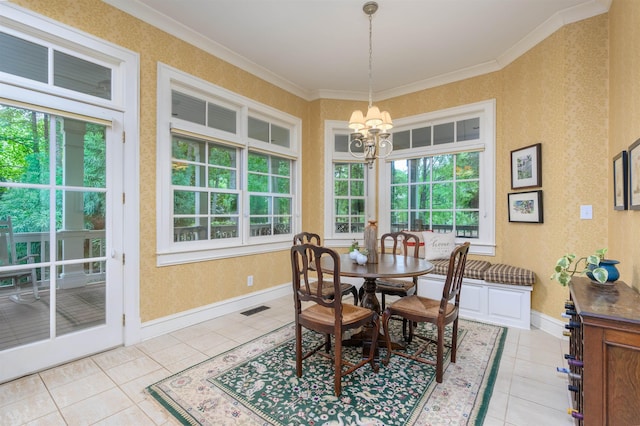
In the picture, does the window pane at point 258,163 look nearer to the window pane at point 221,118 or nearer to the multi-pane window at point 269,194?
the multi-pane window at point 269,194

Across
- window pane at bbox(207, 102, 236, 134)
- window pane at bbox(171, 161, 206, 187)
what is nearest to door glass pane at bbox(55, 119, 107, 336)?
window pane at bbox(171, 161, 206, 187)

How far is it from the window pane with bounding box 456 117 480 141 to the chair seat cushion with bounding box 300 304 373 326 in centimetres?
309

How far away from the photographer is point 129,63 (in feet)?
8.81

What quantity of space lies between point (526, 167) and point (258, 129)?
3409 millimetres

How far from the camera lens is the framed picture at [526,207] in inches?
126

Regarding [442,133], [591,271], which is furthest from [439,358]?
[442,133]

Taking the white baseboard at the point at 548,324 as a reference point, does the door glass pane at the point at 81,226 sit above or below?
above

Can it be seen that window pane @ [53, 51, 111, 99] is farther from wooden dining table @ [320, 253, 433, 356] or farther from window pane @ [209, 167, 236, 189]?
wooden dining table @ [320, 253, 433, 356]

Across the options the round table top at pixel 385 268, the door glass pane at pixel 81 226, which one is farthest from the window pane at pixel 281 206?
the door glass pane at pixel 81 226

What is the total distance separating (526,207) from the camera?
11.0ft

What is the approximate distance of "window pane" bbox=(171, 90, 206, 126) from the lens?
3.12 m

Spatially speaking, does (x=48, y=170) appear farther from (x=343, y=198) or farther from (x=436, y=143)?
(x=436, y=143)

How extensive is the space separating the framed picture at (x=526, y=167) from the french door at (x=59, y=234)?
14.0 feet

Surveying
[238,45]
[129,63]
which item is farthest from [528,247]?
[129,63]
